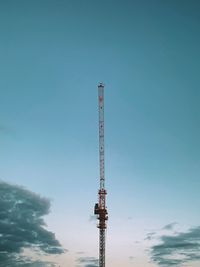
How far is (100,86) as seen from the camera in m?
198

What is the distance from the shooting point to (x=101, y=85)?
197 m

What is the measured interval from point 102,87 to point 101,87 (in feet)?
1.76

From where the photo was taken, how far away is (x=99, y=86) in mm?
198375

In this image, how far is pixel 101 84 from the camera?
646ft

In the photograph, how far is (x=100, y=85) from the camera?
648 ft

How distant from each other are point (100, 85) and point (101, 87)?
190cm

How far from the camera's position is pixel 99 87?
19925 cm

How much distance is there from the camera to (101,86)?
650ft

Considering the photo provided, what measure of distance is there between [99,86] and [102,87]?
183cm

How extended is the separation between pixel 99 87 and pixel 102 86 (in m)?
1.89

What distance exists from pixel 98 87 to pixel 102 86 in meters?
2.45

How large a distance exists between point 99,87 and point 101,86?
5.17 feet

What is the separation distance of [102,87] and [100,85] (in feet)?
7.20

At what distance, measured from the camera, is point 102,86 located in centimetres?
19825
